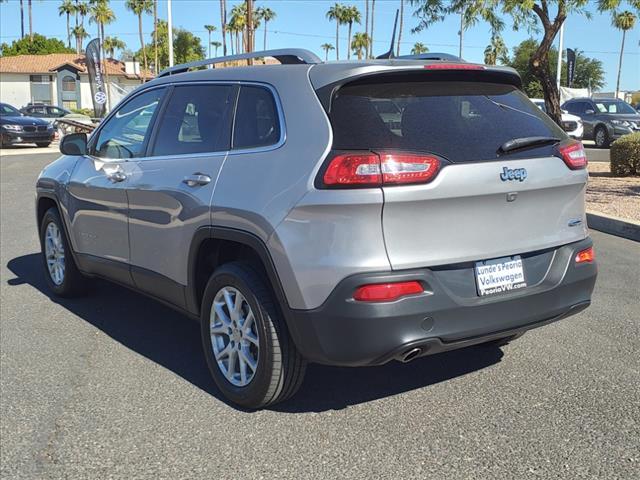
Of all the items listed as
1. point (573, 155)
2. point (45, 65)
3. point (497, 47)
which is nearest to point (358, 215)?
point (573, 155)

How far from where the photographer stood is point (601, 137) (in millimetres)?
22750

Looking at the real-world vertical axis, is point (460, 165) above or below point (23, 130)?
above

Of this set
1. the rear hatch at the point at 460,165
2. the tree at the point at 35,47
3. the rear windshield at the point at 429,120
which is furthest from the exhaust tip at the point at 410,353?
the tree at the point at 35,47

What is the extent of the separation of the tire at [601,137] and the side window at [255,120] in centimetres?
2093

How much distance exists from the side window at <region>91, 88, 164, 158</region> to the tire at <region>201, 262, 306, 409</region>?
1361 mm

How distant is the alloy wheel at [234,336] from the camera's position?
12.1 ft

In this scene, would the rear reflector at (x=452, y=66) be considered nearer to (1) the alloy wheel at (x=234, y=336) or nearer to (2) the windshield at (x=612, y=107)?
(1) the alloy wheel at (x=234, y=336)

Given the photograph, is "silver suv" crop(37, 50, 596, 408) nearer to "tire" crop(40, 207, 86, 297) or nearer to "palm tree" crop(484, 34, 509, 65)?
"tire" crop(40, 207, 86, 297)

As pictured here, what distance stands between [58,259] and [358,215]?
147 inches

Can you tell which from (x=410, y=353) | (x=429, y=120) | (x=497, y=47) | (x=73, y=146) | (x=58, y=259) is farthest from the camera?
(x=497, y=47)

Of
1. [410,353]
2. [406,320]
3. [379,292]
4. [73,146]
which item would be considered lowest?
[410,353]

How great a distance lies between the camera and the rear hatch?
3.20 metres

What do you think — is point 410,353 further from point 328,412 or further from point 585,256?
point 585,256

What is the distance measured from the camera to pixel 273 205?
3.37 m
